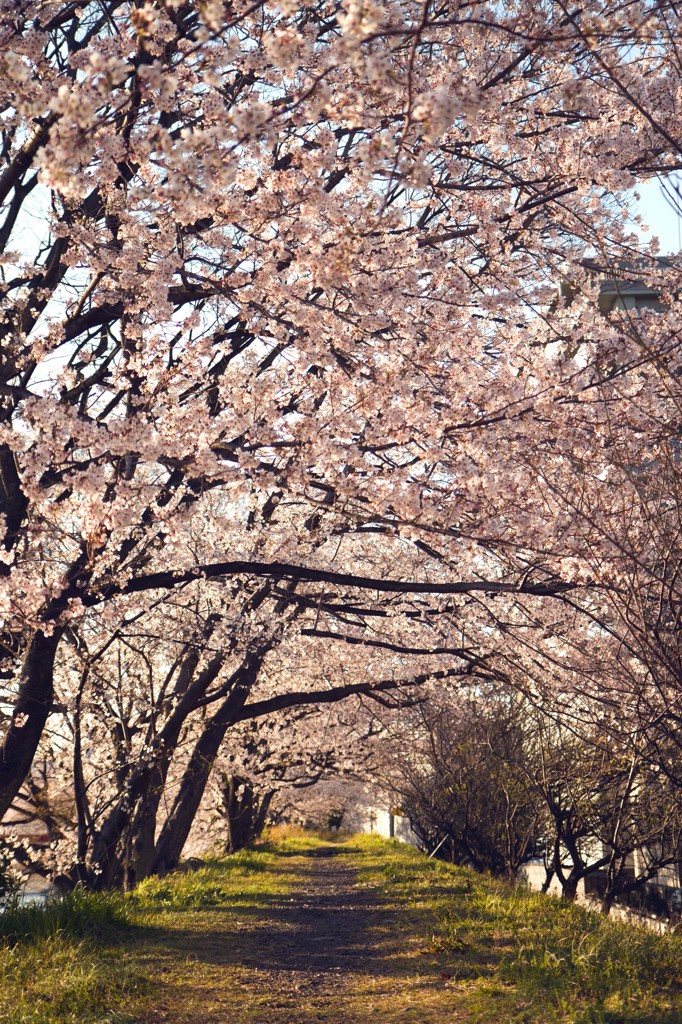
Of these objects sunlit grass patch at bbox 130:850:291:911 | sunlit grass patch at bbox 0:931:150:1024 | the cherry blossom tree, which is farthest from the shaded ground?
the cherry blossom tree

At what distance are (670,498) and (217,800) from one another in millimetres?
25771

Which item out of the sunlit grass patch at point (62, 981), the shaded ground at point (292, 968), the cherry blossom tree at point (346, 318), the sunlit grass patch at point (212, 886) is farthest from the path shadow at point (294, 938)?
the cherry blossom tree at point (346, 318)

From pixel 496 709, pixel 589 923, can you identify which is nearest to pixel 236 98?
pixel 589 923

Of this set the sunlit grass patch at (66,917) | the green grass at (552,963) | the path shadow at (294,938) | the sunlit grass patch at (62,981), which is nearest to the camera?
the sunlit grass patch at (62,981)

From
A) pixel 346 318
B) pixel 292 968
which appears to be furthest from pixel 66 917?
pixel 346 318

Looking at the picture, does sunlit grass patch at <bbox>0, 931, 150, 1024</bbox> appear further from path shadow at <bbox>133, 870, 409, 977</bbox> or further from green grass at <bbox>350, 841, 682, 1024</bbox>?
green grass at <bbox>350, 841, 682, 1024</bbox>

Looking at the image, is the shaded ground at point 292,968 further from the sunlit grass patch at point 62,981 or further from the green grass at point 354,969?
the sunlit grass patch at point 62,981

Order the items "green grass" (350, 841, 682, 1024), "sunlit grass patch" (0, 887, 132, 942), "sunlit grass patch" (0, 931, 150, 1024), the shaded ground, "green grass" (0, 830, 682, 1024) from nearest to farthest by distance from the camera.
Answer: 1. "sunlit grass patch" (0, 931, 150, 1024)
2. "green grass" (350, 841, 682, 1024)
3. "green grass" (0, 830, 682, 1024)
4. the shaded ground
5. "sunlit grass patch" (0, 887, 132, 942)

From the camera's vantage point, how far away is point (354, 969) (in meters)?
7.83

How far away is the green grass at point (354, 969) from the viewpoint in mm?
5461

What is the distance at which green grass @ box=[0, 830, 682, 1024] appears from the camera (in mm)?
5461

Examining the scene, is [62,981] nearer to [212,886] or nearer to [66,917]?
[66,917]

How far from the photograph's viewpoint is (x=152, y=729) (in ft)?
39.3

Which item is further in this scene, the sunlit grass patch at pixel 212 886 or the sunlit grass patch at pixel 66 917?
the sunlit grass patch at pixel 212 886
